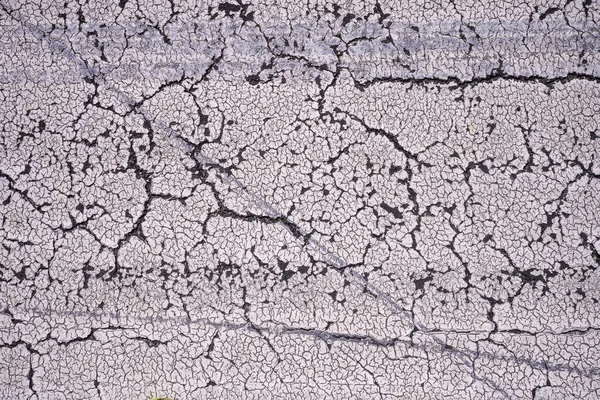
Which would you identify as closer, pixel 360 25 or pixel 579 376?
pixel 579 376

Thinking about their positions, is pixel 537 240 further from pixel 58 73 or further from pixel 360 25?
pixel 58 73

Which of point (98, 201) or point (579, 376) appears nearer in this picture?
point (579, 376)

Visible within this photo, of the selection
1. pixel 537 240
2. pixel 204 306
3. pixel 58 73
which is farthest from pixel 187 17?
pixel 537 240

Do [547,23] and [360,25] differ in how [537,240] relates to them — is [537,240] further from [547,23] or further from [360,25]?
[360,25]

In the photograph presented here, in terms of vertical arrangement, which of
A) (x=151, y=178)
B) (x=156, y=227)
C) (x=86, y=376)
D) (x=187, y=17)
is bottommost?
(x=86, y=376)

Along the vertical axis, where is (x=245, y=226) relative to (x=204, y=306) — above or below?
above

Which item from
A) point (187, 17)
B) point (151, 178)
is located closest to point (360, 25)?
point (187, 17)

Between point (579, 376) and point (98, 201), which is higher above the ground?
point (98, 201)
